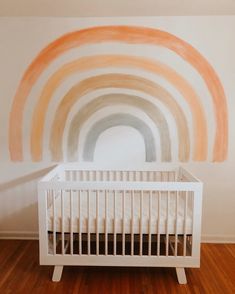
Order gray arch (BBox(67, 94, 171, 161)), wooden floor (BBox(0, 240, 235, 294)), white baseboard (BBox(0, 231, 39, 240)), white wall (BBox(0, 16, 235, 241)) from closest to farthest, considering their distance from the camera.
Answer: wooden floor (BBox(0, 240, 235, 294)), white wall (BBox(0, 16, 235, 241)), gray arch (BBox(67, 94, 171, 161)), white baseboard (BBox(0, 231, 39, 240))

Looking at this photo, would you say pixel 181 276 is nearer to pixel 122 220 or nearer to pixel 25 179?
pixel 122 220

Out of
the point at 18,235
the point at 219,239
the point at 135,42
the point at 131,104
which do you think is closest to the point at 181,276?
the point at 219,239

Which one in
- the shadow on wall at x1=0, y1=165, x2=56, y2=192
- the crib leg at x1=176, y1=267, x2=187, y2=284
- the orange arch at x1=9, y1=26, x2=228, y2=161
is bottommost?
the crib leg at x1=176, y1=267, x2=187, y2=284

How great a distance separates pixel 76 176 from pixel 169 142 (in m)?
0.99

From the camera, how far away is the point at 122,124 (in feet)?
9.39

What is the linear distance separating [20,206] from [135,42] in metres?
1.99

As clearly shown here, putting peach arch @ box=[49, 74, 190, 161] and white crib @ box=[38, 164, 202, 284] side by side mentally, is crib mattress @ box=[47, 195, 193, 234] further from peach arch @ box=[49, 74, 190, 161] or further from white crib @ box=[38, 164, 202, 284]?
peach arch @ box=[49, 74, 190, 161]

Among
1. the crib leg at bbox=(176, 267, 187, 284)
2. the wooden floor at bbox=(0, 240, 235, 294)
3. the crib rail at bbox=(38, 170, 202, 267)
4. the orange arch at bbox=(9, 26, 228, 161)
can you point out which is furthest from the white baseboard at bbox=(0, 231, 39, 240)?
the crib leg at bbox=(176, 267, 187, 284)

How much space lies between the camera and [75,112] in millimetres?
2848

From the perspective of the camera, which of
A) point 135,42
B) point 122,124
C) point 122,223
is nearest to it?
point 122,223

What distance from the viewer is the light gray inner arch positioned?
285 centimetres

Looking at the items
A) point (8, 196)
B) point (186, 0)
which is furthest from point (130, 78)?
point (8, 196)

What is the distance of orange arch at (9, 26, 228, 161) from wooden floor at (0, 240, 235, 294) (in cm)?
106

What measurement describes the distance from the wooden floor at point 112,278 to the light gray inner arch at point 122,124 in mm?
1075
